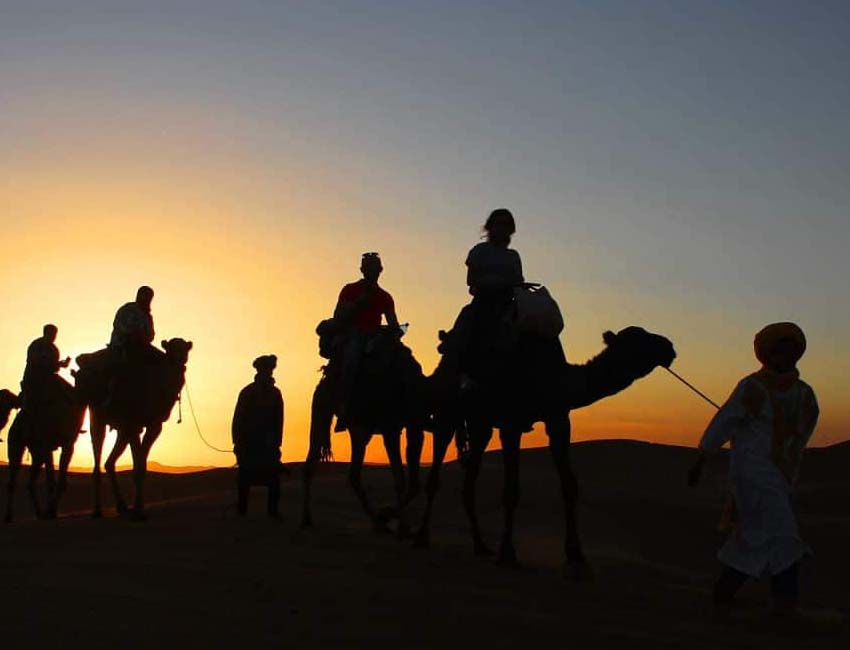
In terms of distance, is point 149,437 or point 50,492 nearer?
point 149,437

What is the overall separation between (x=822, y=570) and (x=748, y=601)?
881 centimetres

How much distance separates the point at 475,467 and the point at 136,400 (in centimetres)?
571

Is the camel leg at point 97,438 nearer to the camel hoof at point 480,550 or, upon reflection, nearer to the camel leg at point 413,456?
the camel leg at point 413,456

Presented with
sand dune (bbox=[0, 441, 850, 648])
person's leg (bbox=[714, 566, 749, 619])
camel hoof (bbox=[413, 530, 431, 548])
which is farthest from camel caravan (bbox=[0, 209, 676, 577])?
person's leg (bbox=[714, 566, 749, 619])

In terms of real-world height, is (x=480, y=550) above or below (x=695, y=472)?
below

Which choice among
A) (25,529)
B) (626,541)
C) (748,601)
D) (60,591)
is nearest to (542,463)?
(626,541)

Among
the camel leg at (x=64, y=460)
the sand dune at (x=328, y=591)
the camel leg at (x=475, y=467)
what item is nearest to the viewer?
the sand dune at (x=328, y=591)

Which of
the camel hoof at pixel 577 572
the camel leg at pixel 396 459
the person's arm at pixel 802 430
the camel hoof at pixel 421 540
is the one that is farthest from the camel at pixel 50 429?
the person's arm at pixel 802 430

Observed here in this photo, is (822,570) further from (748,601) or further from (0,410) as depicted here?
(0,410)

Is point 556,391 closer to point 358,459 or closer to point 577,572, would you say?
point 577,572

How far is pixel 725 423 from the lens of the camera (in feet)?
31.0

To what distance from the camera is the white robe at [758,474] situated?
367 inches

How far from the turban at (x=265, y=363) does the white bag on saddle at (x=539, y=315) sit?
5900 mm

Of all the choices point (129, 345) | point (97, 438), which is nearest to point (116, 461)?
point (97, 438)
